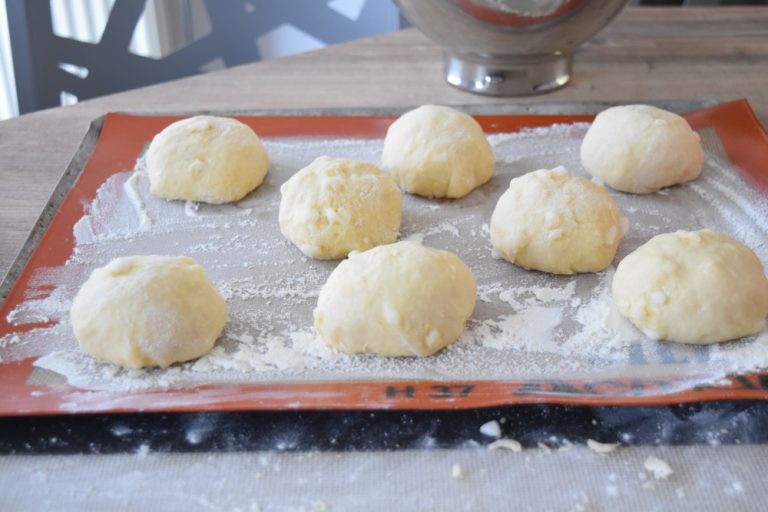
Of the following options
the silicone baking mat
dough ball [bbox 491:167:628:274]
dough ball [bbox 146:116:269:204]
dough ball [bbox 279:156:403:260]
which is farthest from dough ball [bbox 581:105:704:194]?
dough ball [bbox 146:116:269:204]

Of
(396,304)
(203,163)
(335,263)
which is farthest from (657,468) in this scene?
(203,163)

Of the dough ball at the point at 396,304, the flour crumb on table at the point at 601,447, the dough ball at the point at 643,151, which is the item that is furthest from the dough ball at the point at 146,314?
the dough ball at the point at 643,151

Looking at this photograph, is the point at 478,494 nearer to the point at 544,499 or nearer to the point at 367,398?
the point at 544,499

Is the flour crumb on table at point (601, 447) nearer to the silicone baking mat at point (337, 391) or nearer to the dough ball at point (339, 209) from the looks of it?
the silicone baking mat at point (337, 391)

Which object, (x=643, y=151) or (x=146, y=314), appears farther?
(x=643, y=151)

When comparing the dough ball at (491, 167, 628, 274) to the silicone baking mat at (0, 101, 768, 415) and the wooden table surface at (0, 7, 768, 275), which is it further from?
the wooden table surface at (0, 7, 768, 275)

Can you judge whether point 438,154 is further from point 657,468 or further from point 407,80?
point 657,468

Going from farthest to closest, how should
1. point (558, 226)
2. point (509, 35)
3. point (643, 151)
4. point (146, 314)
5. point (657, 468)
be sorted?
point (509, 35) < point (643, 151) < point (558, 226) < point (146, 314) < point (657, 468)
